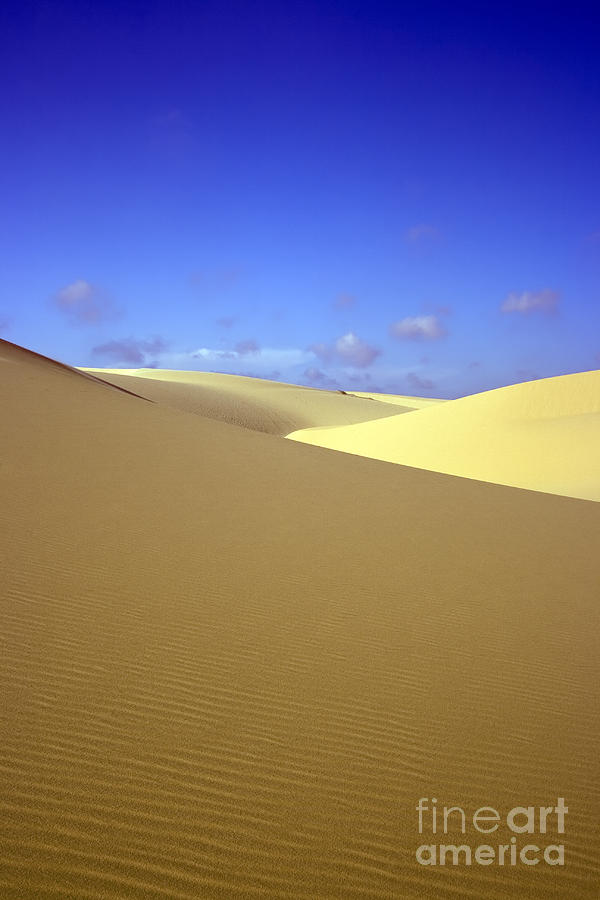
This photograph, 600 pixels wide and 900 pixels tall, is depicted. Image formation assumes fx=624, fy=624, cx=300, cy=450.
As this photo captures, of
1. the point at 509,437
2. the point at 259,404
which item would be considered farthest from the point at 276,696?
the point at 259,404

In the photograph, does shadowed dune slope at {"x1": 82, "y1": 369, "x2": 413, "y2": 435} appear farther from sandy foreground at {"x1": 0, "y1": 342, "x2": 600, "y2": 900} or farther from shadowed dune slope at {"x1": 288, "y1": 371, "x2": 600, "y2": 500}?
sandy foreground at {"x1": 0, "y1": 342, "x2": 600, "y2": 900}

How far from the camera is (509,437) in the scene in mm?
26547

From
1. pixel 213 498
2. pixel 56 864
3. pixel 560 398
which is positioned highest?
pixel 560 398

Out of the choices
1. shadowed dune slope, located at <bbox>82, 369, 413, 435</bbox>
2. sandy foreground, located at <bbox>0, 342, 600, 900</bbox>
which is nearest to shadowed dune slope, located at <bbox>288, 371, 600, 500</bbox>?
sandy foreground, located at <bbox>0, 342, 600, 900</bbox>

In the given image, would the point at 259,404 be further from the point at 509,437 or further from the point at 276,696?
the point at 276,696

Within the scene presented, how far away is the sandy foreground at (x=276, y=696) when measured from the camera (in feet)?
8.71

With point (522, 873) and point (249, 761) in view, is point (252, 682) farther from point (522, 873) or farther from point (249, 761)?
point (522, 873)

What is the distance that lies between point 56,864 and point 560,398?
3161 cm

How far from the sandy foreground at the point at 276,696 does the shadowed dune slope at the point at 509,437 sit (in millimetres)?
12888

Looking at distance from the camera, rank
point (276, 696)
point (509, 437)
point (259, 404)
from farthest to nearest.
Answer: point (259, 404) → point (509, 437) → point (276, 696)

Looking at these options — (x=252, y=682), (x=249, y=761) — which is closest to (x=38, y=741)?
(x=249, y=761)

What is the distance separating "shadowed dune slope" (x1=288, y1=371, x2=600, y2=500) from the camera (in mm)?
22391

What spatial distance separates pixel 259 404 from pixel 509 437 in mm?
32682

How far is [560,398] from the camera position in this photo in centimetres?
3064
